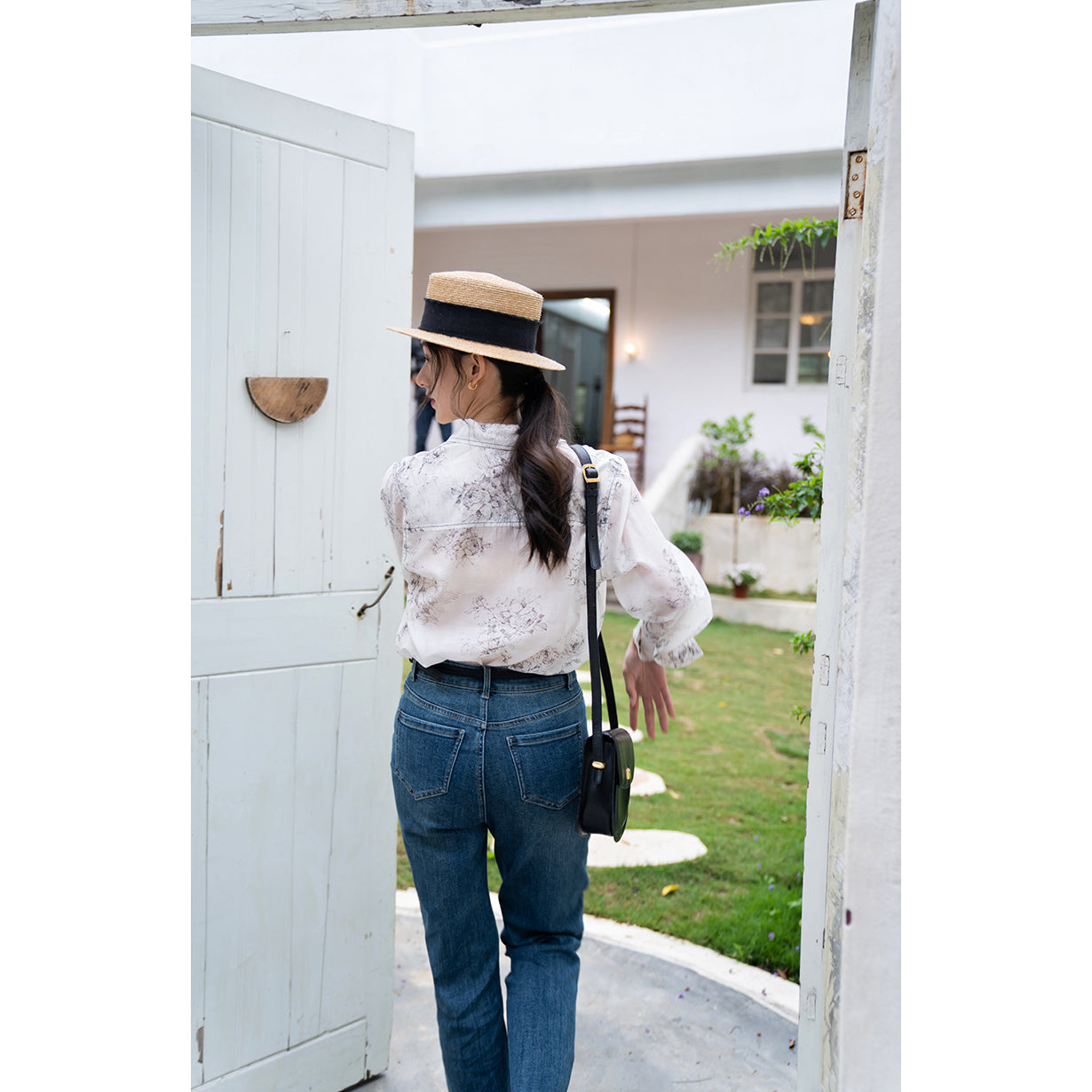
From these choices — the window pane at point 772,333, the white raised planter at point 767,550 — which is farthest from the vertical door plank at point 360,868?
the window pane at point 772,333

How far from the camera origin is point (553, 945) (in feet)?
5.88

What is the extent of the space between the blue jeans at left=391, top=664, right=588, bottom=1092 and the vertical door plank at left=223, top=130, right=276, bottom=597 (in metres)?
0.54

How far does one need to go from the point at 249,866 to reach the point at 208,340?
1148 millimetres

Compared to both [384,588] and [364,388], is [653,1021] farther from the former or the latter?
[364,388]

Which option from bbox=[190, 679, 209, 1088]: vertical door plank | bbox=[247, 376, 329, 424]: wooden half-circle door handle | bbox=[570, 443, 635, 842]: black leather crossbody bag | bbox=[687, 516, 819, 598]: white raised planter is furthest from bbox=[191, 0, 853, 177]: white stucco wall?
bbox=[570, 443, 635, 842]: black leather crossbody bag

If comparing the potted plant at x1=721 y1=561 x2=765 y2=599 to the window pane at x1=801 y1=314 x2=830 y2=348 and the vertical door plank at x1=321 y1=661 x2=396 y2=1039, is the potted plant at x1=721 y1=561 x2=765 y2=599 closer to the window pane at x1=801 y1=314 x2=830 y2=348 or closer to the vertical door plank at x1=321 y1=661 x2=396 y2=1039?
the window pane at x1=801 y1=314 x2=830 y2=348

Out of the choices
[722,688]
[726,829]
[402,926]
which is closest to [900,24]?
[402,926]

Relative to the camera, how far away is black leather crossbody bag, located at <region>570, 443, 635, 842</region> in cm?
165

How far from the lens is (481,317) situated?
167cm

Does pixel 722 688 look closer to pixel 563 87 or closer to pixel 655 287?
pixel 563 87

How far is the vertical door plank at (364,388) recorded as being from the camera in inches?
85.9

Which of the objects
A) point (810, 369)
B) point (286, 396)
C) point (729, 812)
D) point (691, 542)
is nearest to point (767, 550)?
point (691, 542)

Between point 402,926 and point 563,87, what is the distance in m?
7.35

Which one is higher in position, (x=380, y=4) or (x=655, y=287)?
(x=655, y=287)
